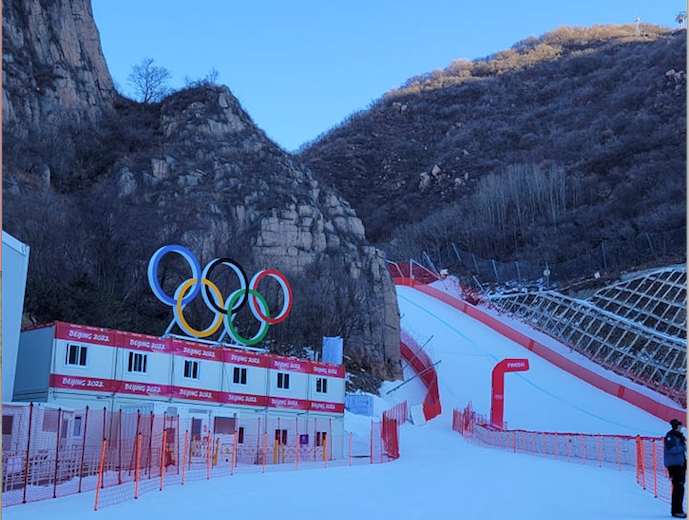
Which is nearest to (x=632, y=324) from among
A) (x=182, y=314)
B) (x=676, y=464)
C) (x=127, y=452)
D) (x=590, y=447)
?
(x=590, y=447)

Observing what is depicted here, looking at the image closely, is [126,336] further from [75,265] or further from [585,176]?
[585,176]

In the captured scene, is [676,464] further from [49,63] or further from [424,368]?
[49,63]

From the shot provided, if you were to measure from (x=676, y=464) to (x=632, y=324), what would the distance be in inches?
1438

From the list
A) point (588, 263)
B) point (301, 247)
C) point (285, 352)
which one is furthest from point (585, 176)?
point (285, 352)

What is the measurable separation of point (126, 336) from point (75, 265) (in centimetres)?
1584

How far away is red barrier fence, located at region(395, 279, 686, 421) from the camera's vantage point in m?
37.4

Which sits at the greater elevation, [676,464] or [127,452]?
[676,464]

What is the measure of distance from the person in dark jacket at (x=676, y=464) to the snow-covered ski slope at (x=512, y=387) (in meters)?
23.5

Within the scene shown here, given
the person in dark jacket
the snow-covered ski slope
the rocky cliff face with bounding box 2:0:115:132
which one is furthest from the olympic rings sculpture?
the rocky cliff face with bounding box 2:0:115:132

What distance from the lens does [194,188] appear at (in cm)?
5025

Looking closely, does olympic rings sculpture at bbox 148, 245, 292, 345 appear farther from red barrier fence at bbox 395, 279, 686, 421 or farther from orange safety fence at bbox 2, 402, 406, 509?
red barrier fence at bbox 395, 279, 686, 421

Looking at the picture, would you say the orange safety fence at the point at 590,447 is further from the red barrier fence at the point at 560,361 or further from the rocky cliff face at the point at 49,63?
the rocky cliff face at the point at 49,63

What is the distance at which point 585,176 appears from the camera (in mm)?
94688

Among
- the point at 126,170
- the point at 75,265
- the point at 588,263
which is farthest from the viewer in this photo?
the point at 588,263
